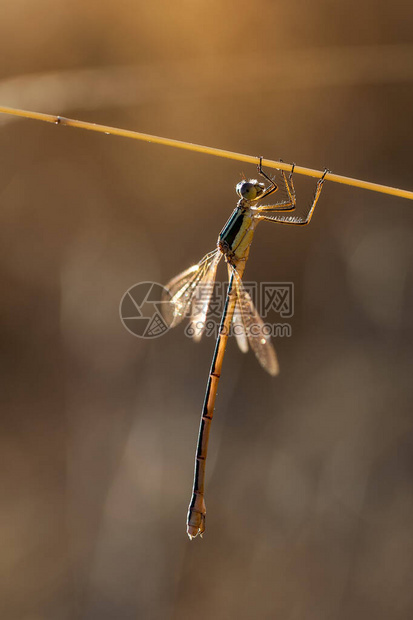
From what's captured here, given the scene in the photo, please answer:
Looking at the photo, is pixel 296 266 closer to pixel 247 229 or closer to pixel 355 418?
pixel 355 418

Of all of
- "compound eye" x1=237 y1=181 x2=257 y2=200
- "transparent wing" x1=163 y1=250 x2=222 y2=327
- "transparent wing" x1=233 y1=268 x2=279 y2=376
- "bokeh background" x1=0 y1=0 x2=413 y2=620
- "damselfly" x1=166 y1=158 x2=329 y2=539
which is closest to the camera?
"damselfly" x1=166 y1=158 x2=329 y2=539

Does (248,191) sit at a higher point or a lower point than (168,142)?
higher

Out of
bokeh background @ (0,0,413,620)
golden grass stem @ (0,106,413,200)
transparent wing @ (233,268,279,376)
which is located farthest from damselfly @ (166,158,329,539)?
bokeh background @ (0,0,413,620)

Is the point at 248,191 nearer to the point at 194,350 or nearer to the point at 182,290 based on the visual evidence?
the point at 182,290

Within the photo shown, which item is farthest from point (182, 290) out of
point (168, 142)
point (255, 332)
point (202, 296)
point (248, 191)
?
point (168, 142)

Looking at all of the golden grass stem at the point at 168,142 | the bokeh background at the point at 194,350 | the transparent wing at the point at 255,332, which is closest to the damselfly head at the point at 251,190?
the transparent wing at the point at 255,332

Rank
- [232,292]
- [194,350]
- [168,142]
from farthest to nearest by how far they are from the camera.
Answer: [194,350], [232,292], [168,142]

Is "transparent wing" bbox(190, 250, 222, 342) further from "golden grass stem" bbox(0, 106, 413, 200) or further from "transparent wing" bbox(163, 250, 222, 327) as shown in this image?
"golden grass stem" bbox(0, 106, 413, 200)
